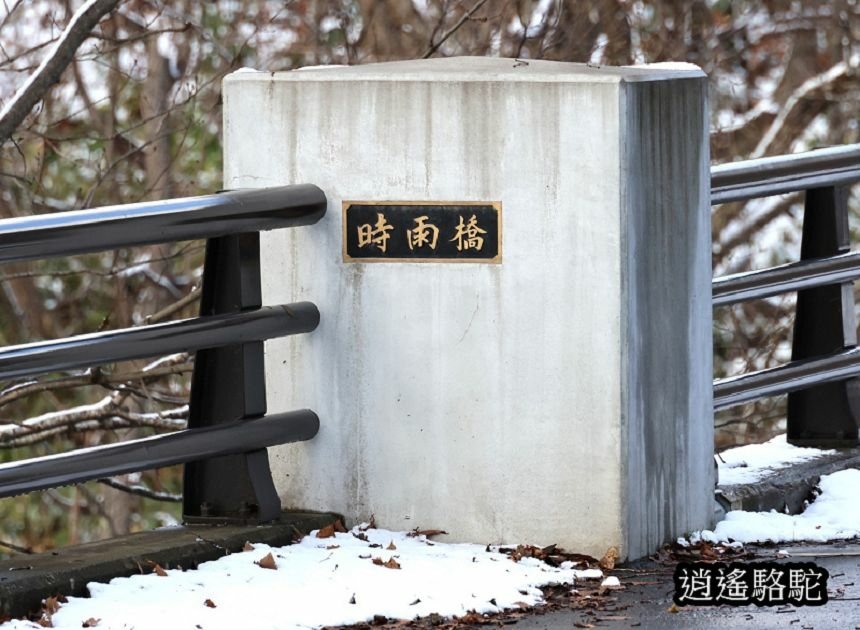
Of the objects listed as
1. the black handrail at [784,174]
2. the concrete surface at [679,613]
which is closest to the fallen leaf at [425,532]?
the concrete surface at [679,613]

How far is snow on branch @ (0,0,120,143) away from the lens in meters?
7.69

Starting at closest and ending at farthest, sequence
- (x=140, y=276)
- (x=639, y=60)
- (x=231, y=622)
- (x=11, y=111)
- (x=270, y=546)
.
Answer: (x=231, y=622), (x=270, y=546), (x=11, y=111), (x=639, y=60), (x=140, y=276)

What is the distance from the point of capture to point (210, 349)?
211 inches

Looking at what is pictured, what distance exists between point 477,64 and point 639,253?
2.77 feet

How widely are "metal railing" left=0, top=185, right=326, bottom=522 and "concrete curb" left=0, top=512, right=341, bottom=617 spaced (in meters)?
0.11

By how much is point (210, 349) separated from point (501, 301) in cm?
93

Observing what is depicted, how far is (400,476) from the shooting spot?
541 cm

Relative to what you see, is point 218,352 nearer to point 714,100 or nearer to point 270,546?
point 270,546

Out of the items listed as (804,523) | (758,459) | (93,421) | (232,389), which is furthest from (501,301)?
(93,421)

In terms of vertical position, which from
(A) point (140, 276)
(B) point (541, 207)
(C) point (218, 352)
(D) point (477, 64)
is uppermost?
(D) point (477, 64)

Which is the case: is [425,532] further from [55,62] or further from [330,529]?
[55,62]

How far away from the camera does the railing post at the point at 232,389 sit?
5.29 meters

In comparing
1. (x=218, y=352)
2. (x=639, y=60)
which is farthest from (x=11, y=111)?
(x=639, y=60)

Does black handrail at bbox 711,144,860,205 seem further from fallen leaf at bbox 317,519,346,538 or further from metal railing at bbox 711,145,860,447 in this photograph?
fallen leaf at bbox 317,519,346,538
